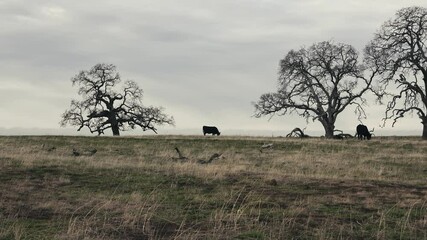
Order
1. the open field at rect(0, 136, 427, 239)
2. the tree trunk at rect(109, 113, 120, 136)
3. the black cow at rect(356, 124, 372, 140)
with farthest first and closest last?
the tree trunk at rect(109, 113, 120, 136)
the black cow at rect(356, 124, 372, 140)
the open field at rect(0, 136, 427, 239)

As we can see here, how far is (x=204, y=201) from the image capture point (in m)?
11.4

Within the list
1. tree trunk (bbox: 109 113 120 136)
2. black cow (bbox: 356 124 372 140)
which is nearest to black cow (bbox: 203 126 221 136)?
tree trunk (bbox: 109 113 120 136)

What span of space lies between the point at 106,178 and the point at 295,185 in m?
5.81

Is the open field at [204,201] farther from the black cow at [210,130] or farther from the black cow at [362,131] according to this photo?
the black cow at [210,130]


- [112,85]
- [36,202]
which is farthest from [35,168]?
[112,85]

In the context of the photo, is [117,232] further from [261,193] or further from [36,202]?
[261,193]

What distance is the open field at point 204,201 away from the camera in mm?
8547

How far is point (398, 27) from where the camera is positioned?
47219mm

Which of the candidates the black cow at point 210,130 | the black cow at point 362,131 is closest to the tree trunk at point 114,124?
the black cow at point 210,130

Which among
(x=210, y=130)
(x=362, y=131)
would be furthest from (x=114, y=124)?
(x=362, y=131)

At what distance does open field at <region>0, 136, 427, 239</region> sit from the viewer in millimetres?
8547

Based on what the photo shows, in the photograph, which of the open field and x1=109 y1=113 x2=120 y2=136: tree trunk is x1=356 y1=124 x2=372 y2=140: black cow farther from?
x1=109 y1=113 x2=120 y2=136: tree trunk

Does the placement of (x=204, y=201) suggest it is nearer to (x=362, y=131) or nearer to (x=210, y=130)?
(x=362, y=131)

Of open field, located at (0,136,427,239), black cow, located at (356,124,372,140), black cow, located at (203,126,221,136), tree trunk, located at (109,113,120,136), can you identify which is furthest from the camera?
black cow, located at (203,126,221,136)
